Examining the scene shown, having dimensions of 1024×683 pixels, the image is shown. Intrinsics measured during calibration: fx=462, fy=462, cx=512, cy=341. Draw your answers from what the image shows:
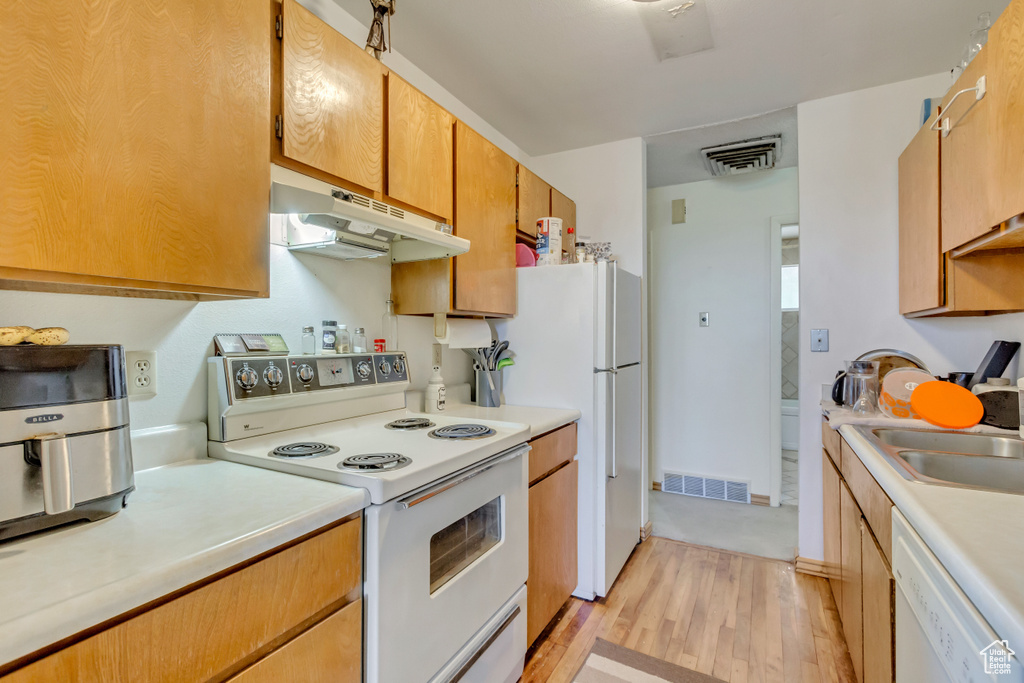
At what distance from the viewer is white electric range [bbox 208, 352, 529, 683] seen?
1.03 metres

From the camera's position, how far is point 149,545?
715mm

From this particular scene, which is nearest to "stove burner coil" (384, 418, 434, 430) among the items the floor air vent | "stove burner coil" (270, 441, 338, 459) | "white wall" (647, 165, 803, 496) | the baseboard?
"stove burner coil" (270, 441, 338, 459)

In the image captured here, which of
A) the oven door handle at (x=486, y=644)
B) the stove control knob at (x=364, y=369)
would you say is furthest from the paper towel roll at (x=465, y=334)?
the oven door handle at (x=486, y=644)

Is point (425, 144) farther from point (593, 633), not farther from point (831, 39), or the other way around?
point (593, 633)

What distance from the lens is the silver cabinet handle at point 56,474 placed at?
703 millimetres

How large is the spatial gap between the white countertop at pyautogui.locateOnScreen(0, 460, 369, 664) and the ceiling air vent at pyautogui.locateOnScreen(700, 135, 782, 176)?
3.01 meters

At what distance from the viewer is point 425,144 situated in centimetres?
165

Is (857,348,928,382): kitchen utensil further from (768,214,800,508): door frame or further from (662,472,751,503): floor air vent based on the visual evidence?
(662,472,751,503): floor air vent

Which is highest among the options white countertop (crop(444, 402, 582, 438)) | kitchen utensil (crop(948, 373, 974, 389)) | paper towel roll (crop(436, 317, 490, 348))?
paper towel roll (crop(436, 317, 490, 348))

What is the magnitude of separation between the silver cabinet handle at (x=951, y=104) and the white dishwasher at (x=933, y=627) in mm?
1176

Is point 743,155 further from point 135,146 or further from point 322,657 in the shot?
point 322,657

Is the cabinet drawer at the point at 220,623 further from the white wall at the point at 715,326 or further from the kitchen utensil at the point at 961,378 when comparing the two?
the white wall at the point at 715,326

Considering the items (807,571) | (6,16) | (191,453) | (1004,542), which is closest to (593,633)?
(807,571)

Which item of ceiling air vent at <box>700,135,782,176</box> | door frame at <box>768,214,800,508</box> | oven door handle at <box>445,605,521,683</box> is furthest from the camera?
door frame at <box>768,214,800,508</box>
